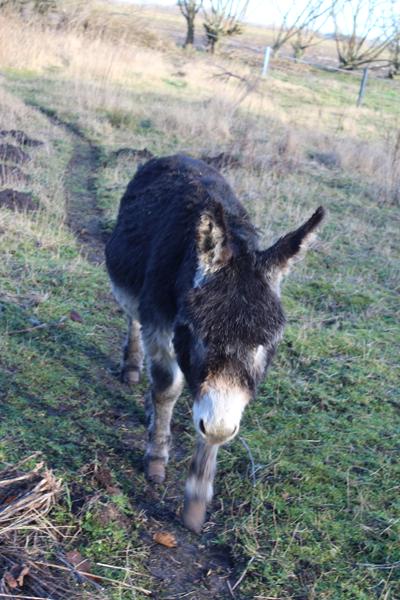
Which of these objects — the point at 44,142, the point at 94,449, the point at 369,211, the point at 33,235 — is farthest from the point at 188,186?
the point at 44,142

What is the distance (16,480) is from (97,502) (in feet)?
1.39

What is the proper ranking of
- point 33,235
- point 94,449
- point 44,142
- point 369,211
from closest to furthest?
point 94,449 → point 33,235 → point 369,211 → point 44,142

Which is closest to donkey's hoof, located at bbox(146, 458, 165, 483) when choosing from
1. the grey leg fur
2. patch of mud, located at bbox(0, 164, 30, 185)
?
the grey leg fur

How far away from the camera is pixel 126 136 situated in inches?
518

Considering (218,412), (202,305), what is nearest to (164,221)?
(202,305)

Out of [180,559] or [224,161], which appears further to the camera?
[224,161]

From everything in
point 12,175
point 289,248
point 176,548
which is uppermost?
point 289,248

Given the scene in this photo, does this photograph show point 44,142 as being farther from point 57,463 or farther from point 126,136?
point 57,463

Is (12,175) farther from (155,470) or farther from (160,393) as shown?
(155,470)

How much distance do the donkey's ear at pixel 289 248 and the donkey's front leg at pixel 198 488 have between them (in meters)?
1.00

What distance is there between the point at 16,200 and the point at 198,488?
5.45 metres

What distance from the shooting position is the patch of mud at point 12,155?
974 cm

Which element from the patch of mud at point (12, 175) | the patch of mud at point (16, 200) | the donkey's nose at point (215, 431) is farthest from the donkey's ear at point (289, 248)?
the patch of mud at point (12, 175)

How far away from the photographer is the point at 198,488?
351 cm
